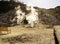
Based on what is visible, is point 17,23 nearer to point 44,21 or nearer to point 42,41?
point 44,21

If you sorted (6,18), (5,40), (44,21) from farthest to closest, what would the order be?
(6,18) < (44,21) < (5,40)

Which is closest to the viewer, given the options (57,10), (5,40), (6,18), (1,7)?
(5,40)

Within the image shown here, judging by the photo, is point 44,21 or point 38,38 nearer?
Answer: point 38,38

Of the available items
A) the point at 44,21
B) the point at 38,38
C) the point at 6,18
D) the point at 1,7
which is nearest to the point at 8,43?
the point at 38,38

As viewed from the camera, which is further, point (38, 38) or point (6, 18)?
point (6, 18)

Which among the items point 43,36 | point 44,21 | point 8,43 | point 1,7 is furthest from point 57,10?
point 8,43

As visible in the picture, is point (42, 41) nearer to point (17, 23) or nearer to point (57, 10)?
point (17, 23)

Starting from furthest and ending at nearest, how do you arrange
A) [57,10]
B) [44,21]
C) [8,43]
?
[57,10] < [44,21] < [8,43]

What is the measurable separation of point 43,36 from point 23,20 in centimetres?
600

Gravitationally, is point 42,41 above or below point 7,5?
below

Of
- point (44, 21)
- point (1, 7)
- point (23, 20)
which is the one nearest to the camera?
point (23, 20)

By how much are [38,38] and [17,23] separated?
6.52 metres

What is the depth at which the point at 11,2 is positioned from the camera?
76.3 feet

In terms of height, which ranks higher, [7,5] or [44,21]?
[7,5]
